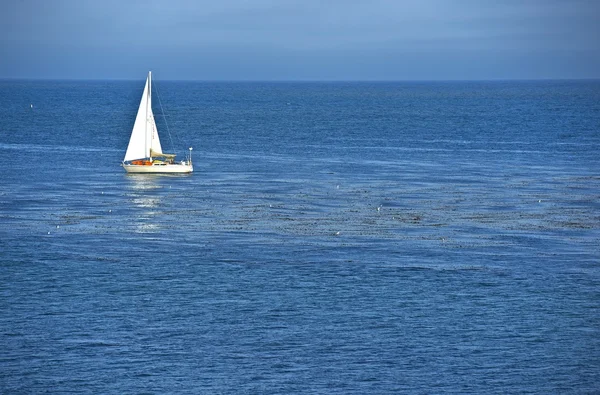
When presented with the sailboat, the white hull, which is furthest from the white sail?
the white hull

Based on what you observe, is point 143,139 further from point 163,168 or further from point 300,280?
point 300,280

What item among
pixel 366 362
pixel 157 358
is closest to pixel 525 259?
pixel 366 362

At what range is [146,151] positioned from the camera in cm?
12394

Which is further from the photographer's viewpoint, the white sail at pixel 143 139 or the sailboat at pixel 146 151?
the white sail at pixel 143 139

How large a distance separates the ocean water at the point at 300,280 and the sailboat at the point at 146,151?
177cm

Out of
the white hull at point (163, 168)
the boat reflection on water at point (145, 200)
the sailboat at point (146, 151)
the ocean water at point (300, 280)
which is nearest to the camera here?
the ocean water at point (300, 280)

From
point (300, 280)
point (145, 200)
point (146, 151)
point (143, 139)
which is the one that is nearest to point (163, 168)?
point (146, 151)

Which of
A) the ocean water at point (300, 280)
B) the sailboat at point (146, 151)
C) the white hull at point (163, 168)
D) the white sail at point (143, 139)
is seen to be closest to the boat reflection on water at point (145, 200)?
the ocean water at point (300, 280)

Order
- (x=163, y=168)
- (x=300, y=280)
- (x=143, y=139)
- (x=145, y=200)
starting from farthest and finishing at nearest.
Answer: (x=143, y=139), (x=163, y=168), (x=145, y=200), (x=300, y=280)

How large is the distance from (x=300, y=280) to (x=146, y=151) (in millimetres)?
59034

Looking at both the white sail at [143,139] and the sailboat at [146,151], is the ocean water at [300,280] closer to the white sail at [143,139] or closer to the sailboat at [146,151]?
the sailboat at [146,151]

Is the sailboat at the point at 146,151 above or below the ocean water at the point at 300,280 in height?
above

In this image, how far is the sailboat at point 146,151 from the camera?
121m

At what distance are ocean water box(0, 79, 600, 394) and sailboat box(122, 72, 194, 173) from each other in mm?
1769
